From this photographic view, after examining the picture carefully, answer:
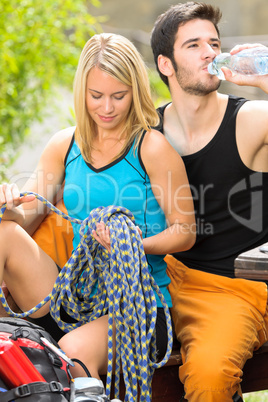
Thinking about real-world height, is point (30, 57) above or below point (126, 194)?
above

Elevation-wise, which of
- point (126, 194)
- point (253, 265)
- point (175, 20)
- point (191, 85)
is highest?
point (175, 20)

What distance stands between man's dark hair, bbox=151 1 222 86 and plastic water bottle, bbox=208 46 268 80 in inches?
9.4

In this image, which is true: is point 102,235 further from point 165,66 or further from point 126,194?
point 165,66

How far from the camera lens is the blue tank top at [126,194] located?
8.57ft

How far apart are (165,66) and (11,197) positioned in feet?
→ 3.30

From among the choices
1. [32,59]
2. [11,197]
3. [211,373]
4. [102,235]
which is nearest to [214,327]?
[211,373]

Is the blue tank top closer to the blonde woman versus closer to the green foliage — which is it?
the blonde woman

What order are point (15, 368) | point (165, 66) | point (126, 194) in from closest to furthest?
point (15, 368) < point (126, 194) < point (165, 66)

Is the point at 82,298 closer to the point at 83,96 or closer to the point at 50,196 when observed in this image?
the point at 50,196

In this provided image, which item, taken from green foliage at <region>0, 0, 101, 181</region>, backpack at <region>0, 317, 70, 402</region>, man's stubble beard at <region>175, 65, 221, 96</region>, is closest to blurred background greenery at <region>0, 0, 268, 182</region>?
green foliage at <region>0, 0, 101, 181</region>

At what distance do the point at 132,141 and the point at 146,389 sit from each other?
96 cm

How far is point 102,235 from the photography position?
2.36 meters

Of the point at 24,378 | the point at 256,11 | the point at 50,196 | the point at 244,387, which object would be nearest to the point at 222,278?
the point at 244,387

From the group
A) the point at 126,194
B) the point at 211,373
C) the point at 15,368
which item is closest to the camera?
the point at 15,368
